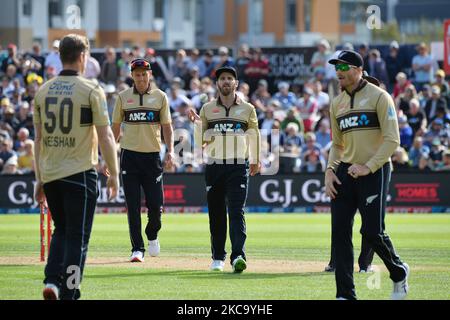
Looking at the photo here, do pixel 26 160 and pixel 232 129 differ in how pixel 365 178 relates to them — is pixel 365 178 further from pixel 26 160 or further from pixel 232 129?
pixel 26 160

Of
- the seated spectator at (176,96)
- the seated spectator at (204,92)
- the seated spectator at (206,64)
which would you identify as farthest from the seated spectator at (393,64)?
the seated spectator at (176,96)

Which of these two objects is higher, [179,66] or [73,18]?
[73,18]

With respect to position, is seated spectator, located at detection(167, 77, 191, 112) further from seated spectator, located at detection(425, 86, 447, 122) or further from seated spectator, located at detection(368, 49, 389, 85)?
seated spectator, located at detection(425, 86, 447, 122)

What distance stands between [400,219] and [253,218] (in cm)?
326

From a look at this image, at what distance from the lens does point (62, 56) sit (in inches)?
404

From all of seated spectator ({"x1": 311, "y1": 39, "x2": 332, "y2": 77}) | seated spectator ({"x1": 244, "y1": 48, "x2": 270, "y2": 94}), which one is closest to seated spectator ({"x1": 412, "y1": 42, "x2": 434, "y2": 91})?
seated spectator ({"x1": 311, "y1": 39, "x2": 332, "y2": 77})

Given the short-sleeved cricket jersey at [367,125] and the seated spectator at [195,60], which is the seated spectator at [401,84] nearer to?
the seated spectator at [195,60]

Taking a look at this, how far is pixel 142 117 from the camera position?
1550cm

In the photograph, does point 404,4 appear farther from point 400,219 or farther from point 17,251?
point 17,251

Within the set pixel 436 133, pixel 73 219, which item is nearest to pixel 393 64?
pixel 436 133

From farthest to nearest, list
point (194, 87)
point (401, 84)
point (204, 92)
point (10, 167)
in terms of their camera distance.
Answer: point (194, 87), point (204, 92), point (401, 84), point (10, 167)

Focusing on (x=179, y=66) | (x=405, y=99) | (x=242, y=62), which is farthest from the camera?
(x=179, y=66)

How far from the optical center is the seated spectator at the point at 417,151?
27.8 metres

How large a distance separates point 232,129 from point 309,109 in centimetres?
1645
